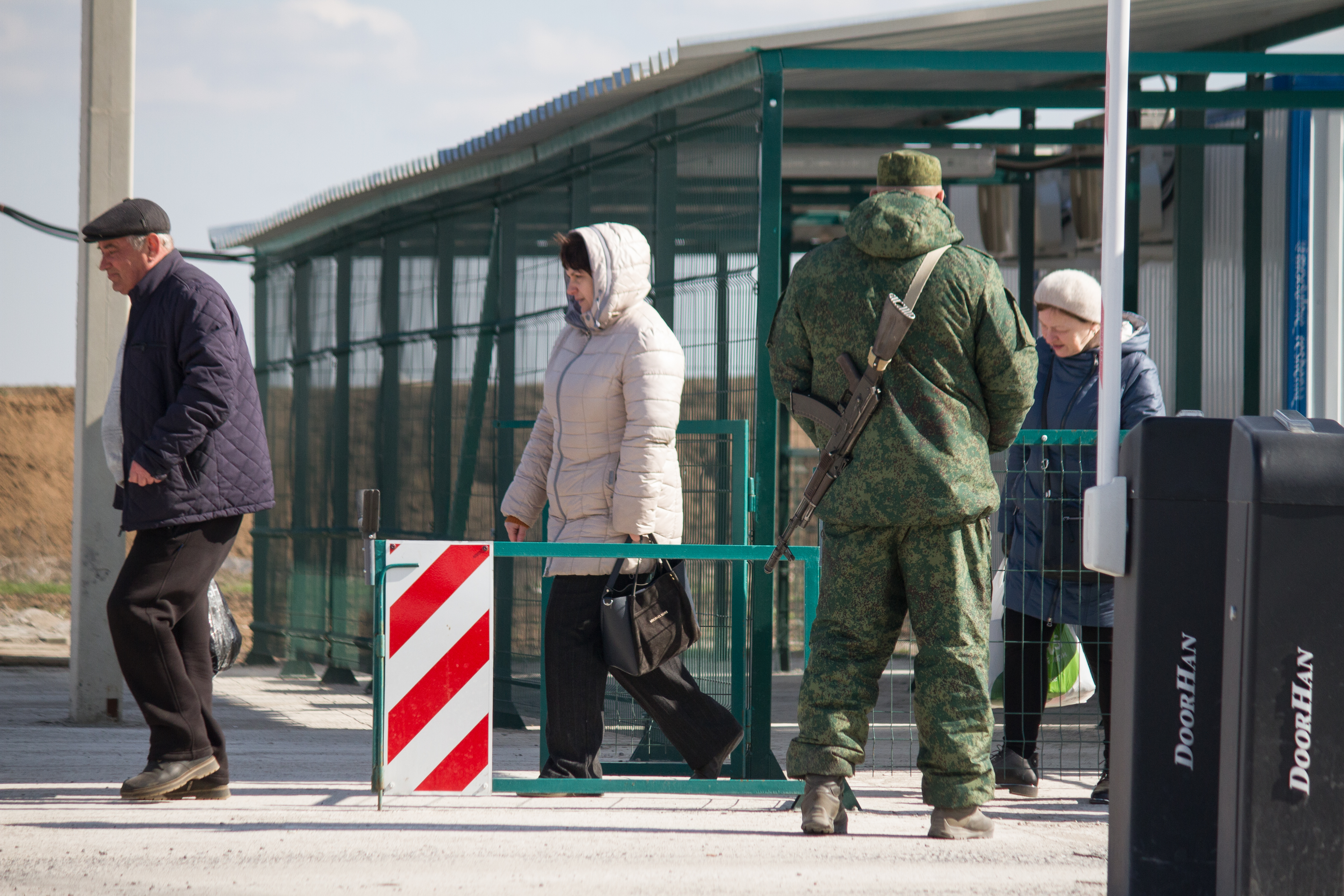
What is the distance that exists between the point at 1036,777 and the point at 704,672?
1351 mm

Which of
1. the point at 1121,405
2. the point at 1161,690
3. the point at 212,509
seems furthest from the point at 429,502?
the point at 1161,690

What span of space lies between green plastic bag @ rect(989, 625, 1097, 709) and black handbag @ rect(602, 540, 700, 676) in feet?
4.42

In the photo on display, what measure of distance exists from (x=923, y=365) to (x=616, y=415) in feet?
3.89

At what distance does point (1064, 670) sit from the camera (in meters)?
5.67

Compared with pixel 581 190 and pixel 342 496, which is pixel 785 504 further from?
pixel 581 190

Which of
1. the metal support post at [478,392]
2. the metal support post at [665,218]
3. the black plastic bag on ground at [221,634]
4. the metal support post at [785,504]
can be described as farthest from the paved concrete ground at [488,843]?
the metal support post at [785,504]

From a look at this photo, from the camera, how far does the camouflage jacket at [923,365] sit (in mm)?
4340

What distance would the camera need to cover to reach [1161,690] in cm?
330

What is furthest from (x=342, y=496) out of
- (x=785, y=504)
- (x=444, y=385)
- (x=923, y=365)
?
(x=923, y=365)

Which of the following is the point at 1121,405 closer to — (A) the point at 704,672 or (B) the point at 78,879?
(A) the point at 704,672

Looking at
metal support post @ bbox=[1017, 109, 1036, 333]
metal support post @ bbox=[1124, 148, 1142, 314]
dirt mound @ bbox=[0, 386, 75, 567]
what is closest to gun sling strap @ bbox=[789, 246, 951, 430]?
metal support post @ bbox=[1124, 148, 1142, 314]

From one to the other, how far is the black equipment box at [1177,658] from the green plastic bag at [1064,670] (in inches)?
91.1

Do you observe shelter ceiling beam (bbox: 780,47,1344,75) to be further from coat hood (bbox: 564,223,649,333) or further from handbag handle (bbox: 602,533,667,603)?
handbag handle (bbox: 602,533,667,603)

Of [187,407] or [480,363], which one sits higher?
[480,363]
